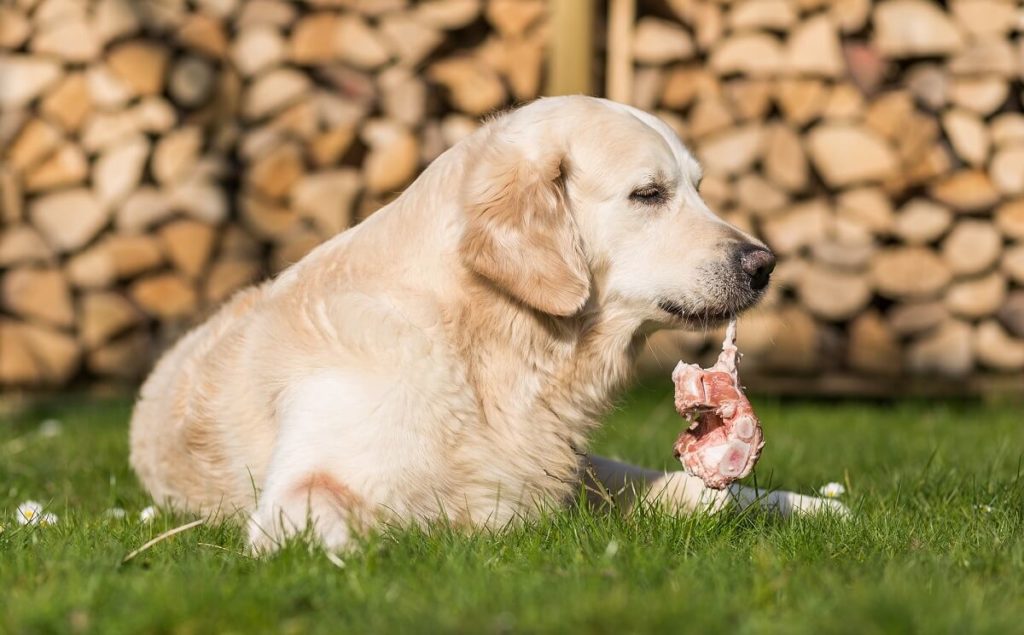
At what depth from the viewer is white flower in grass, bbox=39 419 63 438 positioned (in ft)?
15.9

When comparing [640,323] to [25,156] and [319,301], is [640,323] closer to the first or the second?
[319,301]

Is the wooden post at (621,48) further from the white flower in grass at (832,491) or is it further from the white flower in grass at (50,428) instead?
the white flower in grass at (832,491)

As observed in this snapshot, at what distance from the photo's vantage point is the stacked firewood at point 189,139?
6.36 m

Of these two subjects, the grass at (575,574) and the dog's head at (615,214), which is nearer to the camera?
the grass at (575,574)

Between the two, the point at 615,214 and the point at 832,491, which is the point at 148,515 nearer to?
the point at 615,214

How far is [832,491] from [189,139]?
4.40m

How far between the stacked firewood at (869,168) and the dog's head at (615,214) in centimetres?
359

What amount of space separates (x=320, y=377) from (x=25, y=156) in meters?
4.41

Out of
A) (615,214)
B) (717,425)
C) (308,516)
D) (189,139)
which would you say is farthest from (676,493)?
(189,139)

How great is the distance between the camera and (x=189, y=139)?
6453 millimetres

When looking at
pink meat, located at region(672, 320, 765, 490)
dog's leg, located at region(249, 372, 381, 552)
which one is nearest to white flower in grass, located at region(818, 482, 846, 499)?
pink meat, located at region(672, 320, 765, 490)

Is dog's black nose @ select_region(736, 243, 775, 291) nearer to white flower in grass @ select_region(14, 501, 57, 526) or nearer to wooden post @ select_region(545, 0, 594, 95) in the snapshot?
white flower in grass @ select_region(14, 501, 57, 526)

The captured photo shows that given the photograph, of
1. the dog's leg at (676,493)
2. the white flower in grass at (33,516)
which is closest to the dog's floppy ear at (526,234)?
the dog's leg at (676,493)

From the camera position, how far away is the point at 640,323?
115 inches
